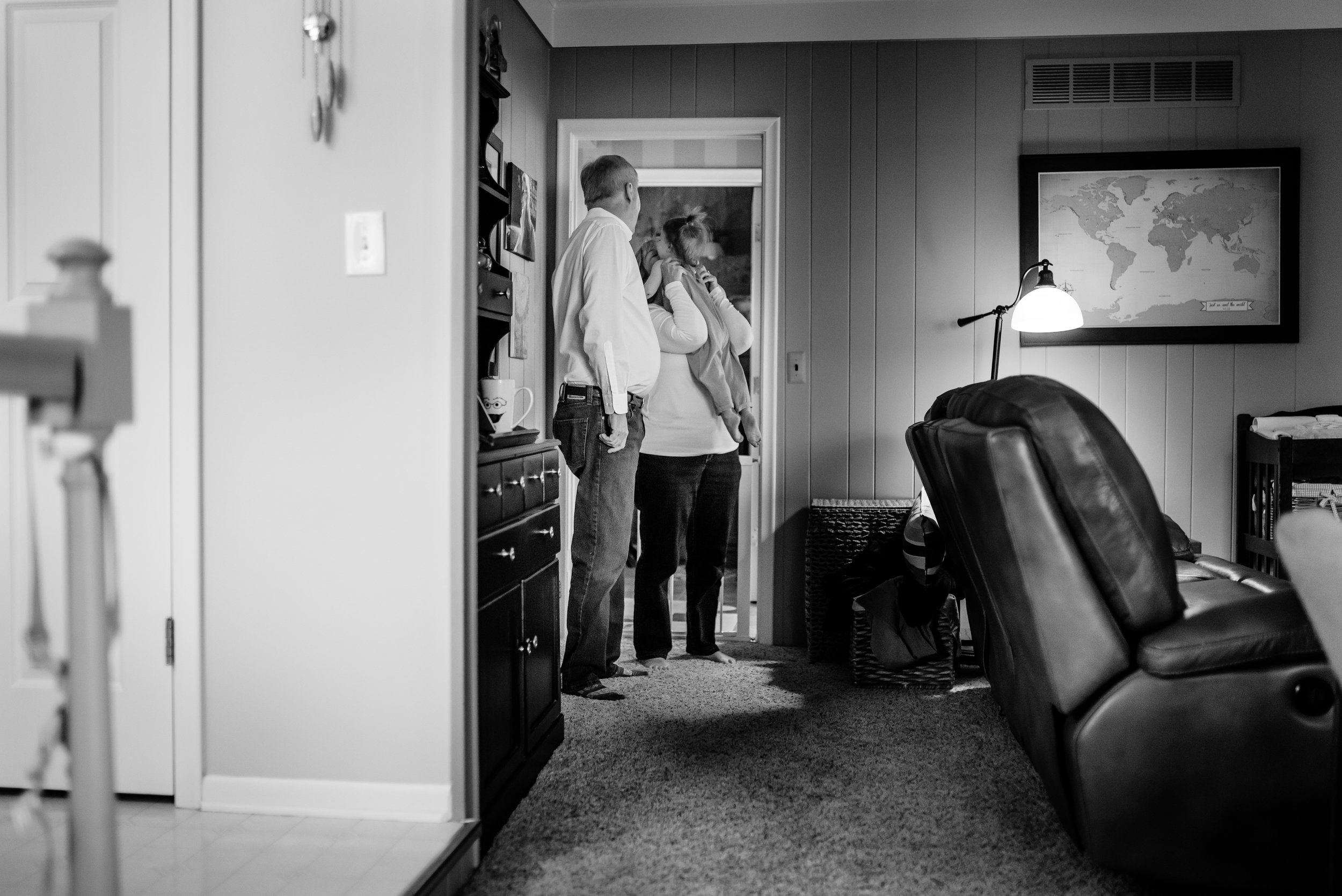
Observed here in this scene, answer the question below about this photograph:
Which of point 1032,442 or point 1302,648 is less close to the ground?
point 1032,442

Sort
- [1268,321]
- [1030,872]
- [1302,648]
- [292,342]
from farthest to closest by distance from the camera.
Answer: [1268,321] < [292,342] < [1030,872] < [1302,648]

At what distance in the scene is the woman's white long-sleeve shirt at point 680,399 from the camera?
371cm

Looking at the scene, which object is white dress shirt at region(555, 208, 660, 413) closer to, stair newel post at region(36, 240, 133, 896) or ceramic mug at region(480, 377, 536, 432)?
ceramic mug at region(480, 377, 536, 432)

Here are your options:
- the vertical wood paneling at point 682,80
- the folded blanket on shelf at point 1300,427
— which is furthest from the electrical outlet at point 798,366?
the folded blanket on shelf at point 1300,427

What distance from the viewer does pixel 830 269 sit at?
12.7ft

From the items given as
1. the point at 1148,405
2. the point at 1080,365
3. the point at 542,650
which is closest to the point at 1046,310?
the point at 1080,365

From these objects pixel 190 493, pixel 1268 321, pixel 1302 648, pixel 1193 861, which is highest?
pixel 1268 321

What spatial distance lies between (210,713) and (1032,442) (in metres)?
1.68

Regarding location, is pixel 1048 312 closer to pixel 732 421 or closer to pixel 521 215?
pixel 732 421

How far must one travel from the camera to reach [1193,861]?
5.49 ft

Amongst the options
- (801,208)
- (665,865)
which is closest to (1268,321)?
(801,208)

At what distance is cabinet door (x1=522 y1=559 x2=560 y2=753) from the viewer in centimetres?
240

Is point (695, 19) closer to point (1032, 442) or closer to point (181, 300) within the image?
point (181, 300)

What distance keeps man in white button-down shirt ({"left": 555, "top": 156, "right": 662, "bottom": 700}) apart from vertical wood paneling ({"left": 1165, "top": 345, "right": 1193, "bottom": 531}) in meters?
1.95
